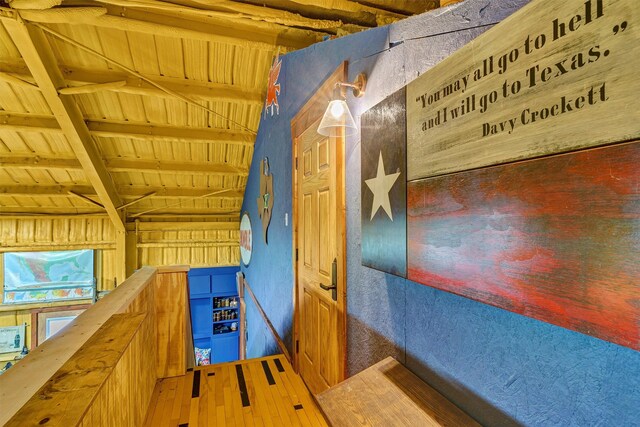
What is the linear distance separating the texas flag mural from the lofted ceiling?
1.34 metres

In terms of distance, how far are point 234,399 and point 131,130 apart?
425 cm

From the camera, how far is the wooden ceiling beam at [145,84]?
12.0 ft

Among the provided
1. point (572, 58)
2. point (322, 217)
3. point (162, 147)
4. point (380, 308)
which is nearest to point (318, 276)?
point (322, 217)

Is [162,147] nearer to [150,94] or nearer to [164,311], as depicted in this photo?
[150,94]

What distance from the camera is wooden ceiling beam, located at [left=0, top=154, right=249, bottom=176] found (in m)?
5.00

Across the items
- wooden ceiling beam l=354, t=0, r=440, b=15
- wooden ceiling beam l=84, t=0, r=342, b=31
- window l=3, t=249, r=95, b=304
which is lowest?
window l=3, t=249, r=95, b=304

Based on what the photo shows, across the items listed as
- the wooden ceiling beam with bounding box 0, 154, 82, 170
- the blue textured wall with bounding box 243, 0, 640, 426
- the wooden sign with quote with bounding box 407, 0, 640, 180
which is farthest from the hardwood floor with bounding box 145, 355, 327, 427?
the wooden ceiling beam with bounding box 0, 154, 82, 170

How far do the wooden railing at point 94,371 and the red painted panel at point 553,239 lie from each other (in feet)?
3.97

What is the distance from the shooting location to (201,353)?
26.2ft

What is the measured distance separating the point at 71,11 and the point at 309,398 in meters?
3.98

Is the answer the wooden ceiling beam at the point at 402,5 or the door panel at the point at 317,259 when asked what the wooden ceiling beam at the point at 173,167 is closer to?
the door panel at the point at 317,259

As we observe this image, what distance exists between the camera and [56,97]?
3736 millimetres

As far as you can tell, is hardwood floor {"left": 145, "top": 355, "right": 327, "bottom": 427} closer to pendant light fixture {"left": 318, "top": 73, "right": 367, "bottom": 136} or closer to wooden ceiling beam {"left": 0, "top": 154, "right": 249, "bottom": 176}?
pendant light fixture {"left": 318, "top": 73, "right": 367, "bottom": 136}

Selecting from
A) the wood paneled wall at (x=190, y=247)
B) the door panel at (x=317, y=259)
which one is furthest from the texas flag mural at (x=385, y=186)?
the wood paneled wall at (x=190, y=247)
